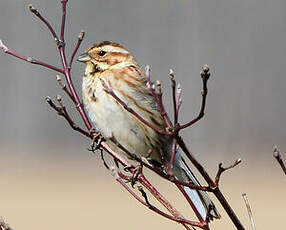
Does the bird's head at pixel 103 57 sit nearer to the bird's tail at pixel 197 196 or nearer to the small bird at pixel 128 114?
the small bird at pixel 128 114

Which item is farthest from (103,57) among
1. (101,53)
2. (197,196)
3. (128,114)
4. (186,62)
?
(186,62)

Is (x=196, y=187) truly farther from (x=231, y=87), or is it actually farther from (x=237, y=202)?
(x=231, y=87)

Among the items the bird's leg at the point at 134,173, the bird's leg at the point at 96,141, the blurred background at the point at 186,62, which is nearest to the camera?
the bird's leg at the point at 134,173

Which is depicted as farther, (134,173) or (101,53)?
(101,53)

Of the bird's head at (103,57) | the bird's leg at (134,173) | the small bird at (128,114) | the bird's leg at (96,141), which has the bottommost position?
the bird's leg at (134,173)

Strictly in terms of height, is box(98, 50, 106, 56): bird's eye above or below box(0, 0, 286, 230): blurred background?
below

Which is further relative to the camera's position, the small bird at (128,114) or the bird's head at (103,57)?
the bird's head at (103,57)

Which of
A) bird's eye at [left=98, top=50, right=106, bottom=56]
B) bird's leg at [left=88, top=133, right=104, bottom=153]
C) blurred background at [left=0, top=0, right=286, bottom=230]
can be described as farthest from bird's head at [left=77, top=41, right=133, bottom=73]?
blurred background at [left=0, top=0, right=286, bottom=230]

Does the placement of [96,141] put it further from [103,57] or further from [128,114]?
[103,57]

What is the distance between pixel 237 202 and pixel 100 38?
3.31m

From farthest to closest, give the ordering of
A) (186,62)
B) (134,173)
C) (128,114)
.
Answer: (186,62), (128,114), (134,173)

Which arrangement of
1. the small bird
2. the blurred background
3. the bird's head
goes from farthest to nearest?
the blurred background → the bird's head → the small bird

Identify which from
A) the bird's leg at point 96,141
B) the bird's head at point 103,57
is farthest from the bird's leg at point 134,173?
the bird's head at point 103,57

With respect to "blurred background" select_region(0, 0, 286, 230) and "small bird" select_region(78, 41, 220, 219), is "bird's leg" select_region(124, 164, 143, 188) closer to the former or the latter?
"small bird" select_region(78, 41, 220, 219)
